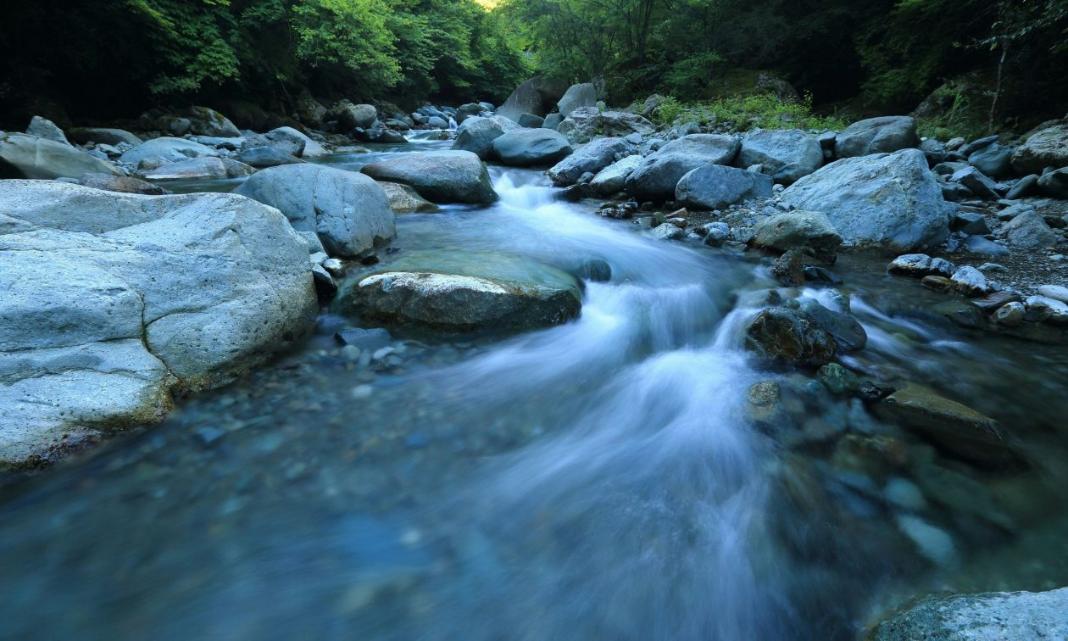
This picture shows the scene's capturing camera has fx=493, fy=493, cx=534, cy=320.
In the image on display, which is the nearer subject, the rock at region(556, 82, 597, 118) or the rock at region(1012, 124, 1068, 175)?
the rock at region(1012, 124, 1068, 175)

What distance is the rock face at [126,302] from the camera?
7.14ft

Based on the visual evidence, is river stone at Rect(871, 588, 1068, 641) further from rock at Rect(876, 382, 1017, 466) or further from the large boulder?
the large boulder

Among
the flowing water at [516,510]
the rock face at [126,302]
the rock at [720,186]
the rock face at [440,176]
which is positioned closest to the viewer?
the flowing water at [516,510]

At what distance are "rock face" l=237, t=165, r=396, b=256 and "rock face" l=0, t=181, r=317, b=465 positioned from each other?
4.22ft

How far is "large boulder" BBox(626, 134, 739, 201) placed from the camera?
7.59 m

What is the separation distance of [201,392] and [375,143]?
1738 cm

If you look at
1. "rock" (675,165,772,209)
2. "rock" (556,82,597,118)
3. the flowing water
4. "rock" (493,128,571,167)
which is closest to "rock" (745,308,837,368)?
the flowing water

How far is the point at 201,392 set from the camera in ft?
8.89

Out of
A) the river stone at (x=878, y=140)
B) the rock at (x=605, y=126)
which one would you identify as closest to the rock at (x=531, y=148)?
the rock at (x=605, y=126)

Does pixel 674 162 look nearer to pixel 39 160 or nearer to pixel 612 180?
pixel 612 180

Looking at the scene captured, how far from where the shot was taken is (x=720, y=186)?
7.14 meters

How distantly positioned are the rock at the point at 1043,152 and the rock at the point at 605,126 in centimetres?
821

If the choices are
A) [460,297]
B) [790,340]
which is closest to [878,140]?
[790,340]

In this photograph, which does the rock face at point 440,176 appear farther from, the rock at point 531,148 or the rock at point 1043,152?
the rock at point 1043,152
